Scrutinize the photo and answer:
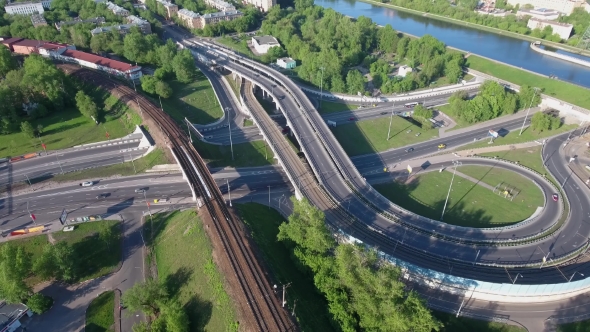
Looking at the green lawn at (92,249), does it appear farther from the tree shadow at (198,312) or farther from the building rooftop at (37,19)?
the building rooftop at (37,19)

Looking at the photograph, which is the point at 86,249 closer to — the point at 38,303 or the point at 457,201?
the point at 38,303

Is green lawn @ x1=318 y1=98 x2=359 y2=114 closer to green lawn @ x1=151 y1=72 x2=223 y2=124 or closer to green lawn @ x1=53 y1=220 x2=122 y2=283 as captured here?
green lawn @ x1=151 y1=72 x2=223 y2=124

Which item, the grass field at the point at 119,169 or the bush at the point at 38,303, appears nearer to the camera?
the bush at the point at 38,303


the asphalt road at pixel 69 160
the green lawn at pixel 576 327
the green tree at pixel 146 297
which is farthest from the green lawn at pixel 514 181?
the asphalt road at pixel 69 160

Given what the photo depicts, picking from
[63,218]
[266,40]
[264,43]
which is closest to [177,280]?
[63,218]

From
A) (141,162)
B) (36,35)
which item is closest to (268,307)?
(141,162)

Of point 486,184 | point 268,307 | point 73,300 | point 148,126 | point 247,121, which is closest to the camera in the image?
point 268,307

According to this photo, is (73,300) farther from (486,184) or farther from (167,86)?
(486,184)
